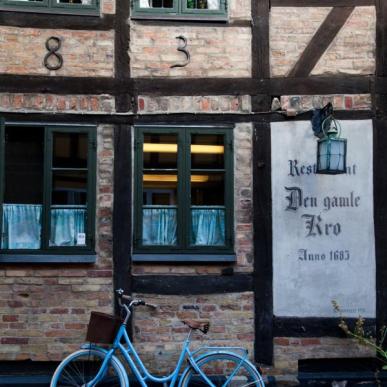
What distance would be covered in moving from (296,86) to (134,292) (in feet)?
9.44

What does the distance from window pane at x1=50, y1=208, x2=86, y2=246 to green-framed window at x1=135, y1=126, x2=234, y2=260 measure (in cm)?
60

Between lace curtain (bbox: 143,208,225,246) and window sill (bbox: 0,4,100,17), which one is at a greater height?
window sill (bbox: 0,4,100,17)

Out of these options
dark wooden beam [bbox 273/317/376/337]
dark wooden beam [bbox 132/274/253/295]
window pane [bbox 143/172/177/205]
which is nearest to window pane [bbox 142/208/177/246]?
window pane [bbox 143/172/177/205]

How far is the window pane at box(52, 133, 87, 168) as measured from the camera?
6723mm

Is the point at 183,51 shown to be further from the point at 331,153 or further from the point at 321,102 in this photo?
the point at 331,153

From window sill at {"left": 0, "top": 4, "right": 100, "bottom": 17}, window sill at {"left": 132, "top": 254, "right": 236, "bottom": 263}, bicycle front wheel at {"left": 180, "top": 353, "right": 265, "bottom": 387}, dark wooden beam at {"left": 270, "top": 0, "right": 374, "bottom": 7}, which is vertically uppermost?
dark wooden beam at {"left": 270, "top": 0, "right": 374, "bottom": 7}

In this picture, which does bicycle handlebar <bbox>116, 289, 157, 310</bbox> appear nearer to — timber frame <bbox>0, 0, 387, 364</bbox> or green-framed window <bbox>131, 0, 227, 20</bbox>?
timber frame <bbox>0, 0, 387, 364</bbox>

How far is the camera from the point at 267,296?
21.8 ft

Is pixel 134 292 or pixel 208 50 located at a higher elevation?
pixel 208 50

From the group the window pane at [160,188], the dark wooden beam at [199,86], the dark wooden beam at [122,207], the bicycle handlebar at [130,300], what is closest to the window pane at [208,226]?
the window pane at [160,188]

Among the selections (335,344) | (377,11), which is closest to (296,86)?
(377,11)

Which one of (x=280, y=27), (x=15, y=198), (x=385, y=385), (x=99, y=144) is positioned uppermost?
(x=280, y=27)

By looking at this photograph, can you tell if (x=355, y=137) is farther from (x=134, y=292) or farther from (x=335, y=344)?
(x=134, y=292)

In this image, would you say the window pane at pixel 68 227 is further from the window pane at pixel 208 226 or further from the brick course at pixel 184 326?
the window pane at pixel 208 226
